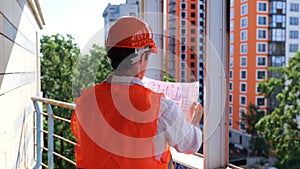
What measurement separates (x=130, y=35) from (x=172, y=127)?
309mm

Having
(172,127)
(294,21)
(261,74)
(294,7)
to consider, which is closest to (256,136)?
(261,74)

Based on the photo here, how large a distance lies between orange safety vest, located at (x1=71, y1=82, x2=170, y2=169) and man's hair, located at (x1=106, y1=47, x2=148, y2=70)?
0.24 feet

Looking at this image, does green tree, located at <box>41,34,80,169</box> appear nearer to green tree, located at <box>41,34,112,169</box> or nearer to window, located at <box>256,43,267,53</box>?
green tree, located at <box>41,34,112,169</box>

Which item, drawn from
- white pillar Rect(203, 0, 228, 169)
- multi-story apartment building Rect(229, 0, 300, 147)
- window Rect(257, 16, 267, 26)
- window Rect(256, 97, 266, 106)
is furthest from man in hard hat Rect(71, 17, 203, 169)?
window Rect(256, 97, 266, 106)

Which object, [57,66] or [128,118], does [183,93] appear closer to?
[128,118]

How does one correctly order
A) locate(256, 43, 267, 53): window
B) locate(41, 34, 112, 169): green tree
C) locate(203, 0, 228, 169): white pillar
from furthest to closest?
locate(41, 34, 112, 169): green tree → locate(256, 43, 267, 53): window → locate(203, 0, 228, 169): white pillar

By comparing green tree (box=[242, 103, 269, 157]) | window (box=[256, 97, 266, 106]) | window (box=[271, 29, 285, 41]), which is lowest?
green tree (box=[242, 103, 269, 157])

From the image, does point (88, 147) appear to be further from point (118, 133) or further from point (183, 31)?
point (183, 31)

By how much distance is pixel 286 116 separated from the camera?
10258 millimetres

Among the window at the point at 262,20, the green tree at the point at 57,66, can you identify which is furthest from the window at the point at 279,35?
the green tree at the point at 57,66

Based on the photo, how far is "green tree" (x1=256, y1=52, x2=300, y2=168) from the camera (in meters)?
9.73

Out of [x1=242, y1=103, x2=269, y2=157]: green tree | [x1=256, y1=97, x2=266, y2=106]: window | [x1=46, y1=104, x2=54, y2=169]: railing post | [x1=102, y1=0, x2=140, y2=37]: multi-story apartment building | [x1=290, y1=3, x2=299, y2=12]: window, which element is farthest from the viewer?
[x1=256, y1=97, x2=266, y2=106]: window

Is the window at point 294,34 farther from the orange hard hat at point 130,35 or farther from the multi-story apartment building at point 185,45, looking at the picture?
the orange hard hat at point 130,35

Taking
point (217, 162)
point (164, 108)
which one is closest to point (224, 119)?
point (217, 162)
